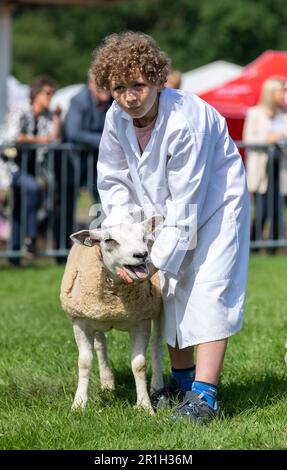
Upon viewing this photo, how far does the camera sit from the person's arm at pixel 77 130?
11.3 meters

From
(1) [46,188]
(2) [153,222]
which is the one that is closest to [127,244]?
(2) [153,222]

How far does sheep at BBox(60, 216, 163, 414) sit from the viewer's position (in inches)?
194

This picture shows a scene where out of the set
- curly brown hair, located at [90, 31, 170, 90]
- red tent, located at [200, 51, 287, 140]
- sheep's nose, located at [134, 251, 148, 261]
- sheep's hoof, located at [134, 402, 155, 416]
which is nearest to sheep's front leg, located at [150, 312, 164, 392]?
sheep's hoof, located at [134, 402, 155, 416]

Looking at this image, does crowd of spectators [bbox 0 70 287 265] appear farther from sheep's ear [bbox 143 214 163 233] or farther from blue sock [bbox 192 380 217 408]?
blue sock [bbox 192 380 217 408]

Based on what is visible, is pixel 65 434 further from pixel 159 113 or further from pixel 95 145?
pixel 95 145

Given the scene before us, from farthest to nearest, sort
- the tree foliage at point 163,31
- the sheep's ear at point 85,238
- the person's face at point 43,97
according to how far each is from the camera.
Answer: the tree foliage at point 163,31 < the person's face at point 43,97 < the sheep's ear at point 85,238

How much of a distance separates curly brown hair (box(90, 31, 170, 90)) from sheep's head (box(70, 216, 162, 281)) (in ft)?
2.25

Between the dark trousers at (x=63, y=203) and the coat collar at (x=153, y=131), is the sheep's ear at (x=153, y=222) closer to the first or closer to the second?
the coat collar at (x=153, y=131)

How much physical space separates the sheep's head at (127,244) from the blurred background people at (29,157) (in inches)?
260

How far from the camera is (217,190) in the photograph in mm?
5074

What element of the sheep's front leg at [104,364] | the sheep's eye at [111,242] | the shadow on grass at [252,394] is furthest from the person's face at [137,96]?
the shadow on grass at [252,394]

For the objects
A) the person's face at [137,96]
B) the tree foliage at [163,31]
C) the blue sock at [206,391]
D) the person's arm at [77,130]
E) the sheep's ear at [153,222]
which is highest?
the tree foliage at [163,31]
